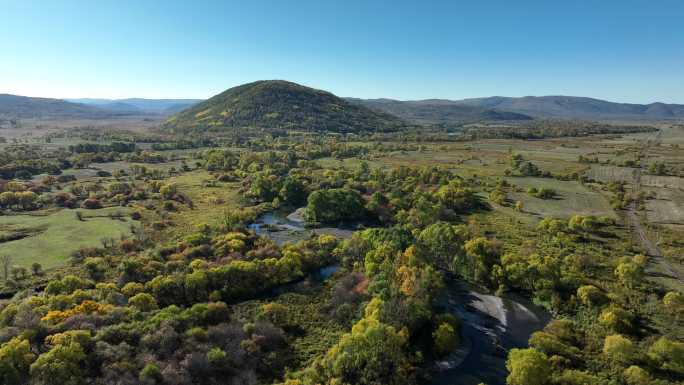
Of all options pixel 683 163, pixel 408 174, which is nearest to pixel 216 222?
pixel 408 174

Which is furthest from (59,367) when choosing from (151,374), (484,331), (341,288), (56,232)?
(56,232)

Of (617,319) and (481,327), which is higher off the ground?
(617,319)

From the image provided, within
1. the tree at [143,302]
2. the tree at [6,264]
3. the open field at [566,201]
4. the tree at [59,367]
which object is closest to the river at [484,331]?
the tree at [59,367]

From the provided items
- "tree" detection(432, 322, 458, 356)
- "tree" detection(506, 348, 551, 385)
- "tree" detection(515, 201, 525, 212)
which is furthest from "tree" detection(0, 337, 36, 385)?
"tree" detection(515, 201, 525, 212)

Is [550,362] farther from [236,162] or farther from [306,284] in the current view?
[236,162]

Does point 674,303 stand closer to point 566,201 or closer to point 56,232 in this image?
point 566,201

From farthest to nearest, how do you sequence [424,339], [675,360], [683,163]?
[683,163] < [424,339] < [675,360]

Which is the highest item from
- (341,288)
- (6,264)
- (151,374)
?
(6,264)
